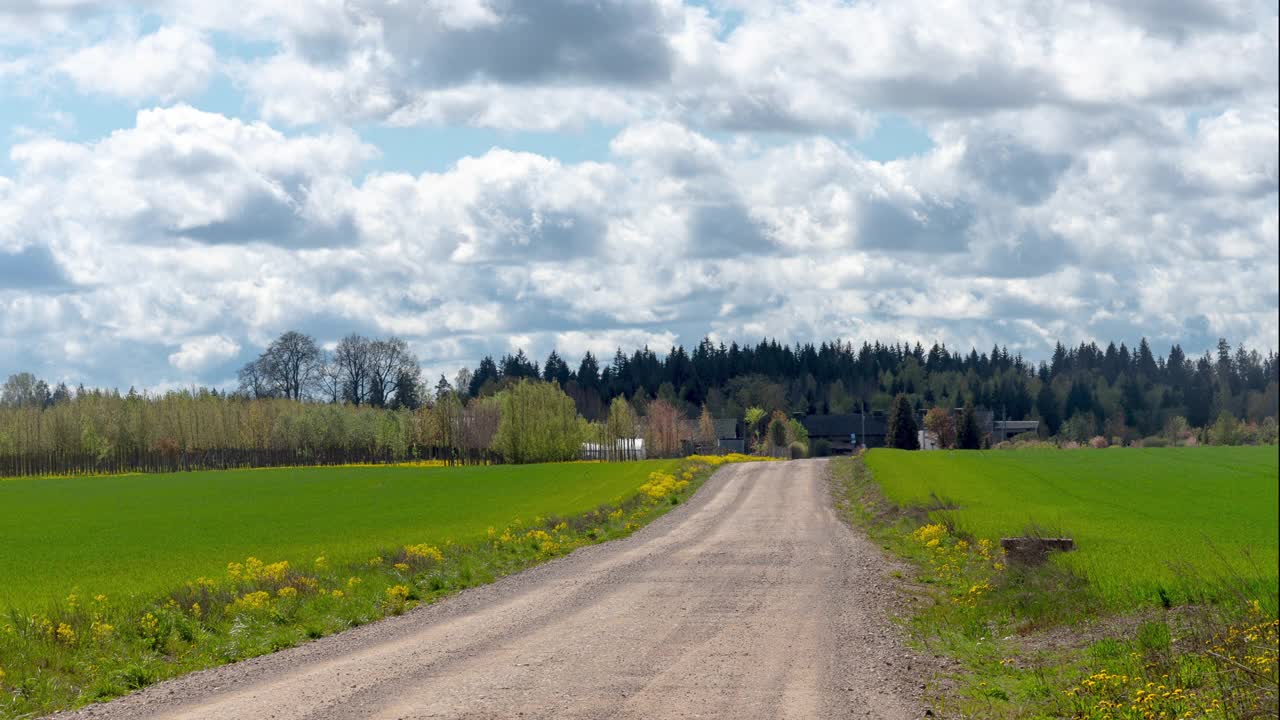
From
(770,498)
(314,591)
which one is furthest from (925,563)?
(770,498)

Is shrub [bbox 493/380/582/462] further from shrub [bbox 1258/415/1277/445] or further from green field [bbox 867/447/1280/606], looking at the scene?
shrub [bbox 1258/415/1277/445]

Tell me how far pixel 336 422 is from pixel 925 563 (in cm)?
12179

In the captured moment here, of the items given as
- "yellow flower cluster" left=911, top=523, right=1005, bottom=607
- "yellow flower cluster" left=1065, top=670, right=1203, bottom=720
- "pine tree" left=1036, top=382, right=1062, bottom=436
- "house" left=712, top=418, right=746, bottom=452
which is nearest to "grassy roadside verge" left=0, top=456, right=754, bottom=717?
"yellow flower cluster" left=911, top=523, right=1005, bottom=607

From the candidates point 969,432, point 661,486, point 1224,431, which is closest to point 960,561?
point 1224,431

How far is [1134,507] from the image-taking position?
4088 centimetres

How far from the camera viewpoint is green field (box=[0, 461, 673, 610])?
97.9ft

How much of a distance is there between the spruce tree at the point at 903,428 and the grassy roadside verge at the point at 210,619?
4785 inches

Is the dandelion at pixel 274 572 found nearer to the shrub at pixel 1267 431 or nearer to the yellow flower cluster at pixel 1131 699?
the yellow flower cluster at pixel 1131 699

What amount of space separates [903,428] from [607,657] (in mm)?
137144

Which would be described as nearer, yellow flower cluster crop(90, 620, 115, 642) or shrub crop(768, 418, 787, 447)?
yellow flower cluster crop(90, 620, 115, 642)

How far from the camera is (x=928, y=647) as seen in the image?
17.9m

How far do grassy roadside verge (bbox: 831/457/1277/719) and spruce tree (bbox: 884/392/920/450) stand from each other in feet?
408

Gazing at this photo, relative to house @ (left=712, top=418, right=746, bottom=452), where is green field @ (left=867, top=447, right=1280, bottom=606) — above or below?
below

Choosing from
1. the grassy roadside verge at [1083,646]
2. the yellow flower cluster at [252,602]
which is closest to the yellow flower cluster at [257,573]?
the yellow flower cluster at [252,602]
